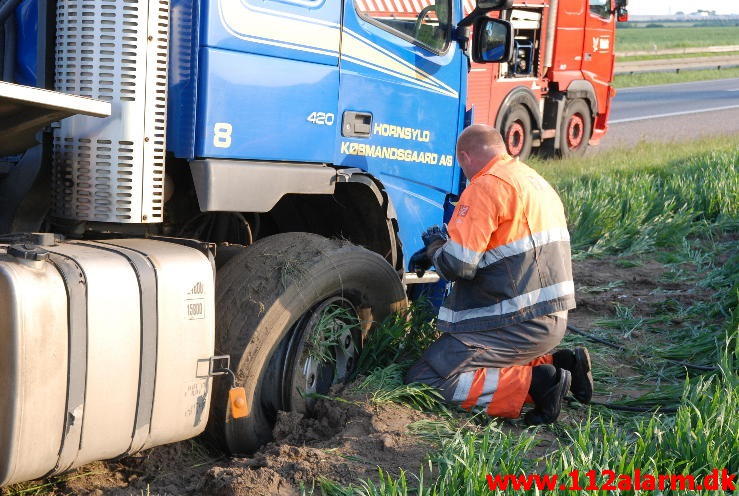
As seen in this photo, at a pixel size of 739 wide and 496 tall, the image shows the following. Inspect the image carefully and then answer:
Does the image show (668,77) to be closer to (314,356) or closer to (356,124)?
(356,124)

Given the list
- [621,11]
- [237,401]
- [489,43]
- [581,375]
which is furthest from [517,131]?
[237,401]

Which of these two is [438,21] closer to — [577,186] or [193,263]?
[193,263]

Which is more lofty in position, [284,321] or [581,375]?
[284,321]

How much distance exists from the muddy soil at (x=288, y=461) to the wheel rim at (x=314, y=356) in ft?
0.34

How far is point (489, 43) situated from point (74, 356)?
2.68 meters

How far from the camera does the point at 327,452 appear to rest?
12.2 feet

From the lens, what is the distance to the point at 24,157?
372cm

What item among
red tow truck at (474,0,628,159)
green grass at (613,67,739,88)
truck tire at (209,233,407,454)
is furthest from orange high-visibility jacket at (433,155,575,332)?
green grass at (613,67,739,88)

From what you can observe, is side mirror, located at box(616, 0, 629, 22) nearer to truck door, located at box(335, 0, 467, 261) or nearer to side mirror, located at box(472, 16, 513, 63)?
truck door, located at box(335, 0, 467, 261)

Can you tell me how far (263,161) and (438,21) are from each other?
4.94 ft

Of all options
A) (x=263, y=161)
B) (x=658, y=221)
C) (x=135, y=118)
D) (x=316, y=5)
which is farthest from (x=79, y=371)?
(x=658, y=221)

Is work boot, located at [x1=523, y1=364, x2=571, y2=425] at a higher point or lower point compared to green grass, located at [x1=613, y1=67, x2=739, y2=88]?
lower

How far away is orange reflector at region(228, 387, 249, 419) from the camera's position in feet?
12.5

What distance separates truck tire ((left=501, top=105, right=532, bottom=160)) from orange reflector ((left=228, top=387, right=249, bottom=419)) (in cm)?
942
